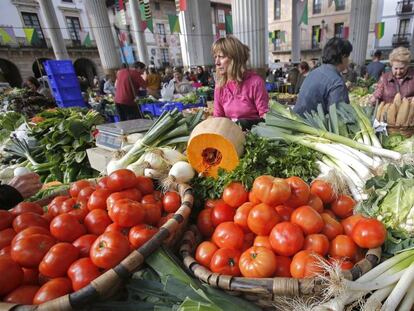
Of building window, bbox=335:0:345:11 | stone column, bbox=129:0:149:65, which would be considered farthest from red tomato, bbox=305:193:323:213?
building window, bbox=335:0:345:11

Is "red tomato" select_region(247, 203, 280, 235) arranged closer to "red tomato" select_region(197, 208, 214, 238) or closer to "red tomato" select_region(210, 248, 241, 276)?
"red tomato" select_region(210, 248, 241, 276)

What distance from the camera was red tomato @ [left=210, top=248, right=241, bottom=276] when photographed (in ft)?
3.53

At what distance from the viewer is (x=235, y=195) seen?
1363mm

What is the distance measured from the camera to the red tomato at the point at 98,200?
4.48 feet

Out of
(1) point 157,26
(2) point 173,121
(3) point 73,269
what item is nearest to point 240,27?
(2) point 173,121

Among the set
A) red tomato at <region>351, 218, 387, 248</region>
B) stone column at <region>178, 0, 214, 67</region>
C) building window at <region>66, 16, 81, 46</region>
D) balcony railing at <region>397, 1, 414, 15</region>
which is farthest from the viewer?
building window at <region>66, 16, 81, 46</region>

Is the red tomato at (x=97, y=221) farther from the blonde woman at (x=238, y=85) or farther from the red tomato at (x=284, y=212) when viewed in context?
the blonde woman at (x=238, y=85)

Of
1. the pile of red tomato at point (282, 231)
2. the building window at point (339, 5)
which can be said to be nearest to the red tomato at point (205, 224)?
the pile of red tomato at point (282, 231)

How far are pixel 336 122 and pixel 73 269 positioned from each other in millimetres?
1929

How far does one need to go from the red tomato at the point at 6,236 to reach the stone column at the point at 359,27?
1677 centimetres

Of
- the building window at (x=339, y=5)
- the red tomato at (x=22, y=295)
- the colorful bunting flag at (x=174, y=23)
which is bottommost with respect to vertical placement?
the red tomato at (x=22, y=295)

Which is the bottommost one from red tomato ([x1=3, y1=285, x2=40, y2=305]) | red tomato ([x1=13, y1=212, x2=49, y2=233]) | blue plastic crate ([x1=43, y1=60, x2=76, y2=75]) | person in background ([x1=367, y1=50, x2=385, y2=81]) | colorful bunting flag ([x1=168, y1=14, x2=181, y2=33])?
person in background ([x1=367, y1=50, x2=385, y2=81])

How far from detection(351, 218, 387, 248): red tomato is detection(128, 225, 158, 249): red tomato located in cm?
93

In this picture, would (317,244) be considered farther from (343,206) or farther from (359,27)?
(359,27)
